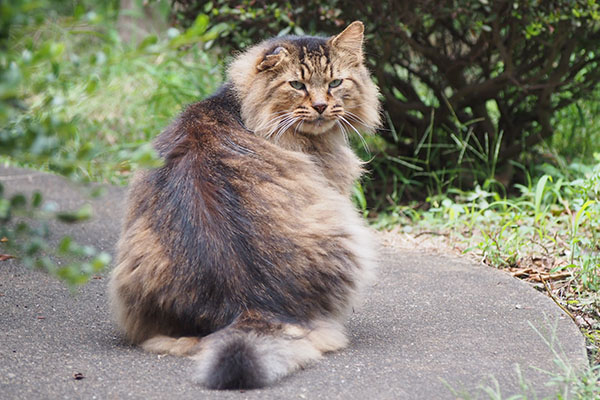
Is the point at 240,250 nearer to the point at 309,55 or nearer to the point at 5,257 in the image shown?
the point at 309,55

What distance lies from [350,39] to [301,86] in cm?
36

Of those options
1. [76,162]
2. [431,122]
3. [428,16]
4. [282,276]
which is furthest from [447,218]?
[76,162]

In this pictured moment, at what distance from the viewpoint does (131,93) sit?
293 inches

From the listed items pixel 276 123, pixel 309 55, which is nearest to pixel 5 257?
pixel 276 123

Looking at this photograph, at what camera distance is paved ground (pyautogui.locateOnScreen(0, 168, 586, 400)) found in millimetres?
2328

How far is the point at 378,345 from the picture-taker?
283 centimetres

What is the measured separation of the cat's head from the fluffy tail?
36.7 inches

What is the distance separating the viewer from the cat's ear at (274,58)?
3201mm

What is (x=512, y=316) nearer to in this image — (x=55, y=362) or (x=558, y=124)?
(x=55, y=362)

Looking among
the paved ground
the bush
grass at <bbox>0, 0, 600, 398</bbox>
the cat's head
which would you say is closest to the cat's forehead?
the cat's head

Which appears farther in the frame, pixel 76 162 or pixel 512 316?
pixel 512 316

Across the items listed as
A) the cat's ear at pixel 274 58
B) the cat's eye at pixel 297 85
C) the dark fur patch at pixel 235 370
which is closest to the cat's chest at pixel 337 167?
the cat's eye at pixel 297 85

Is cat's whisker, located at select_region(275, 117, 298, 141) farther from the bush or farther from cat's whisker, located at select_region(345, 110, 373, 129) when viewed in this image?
the bush

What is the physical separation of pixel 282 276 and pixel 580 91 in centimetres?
375
